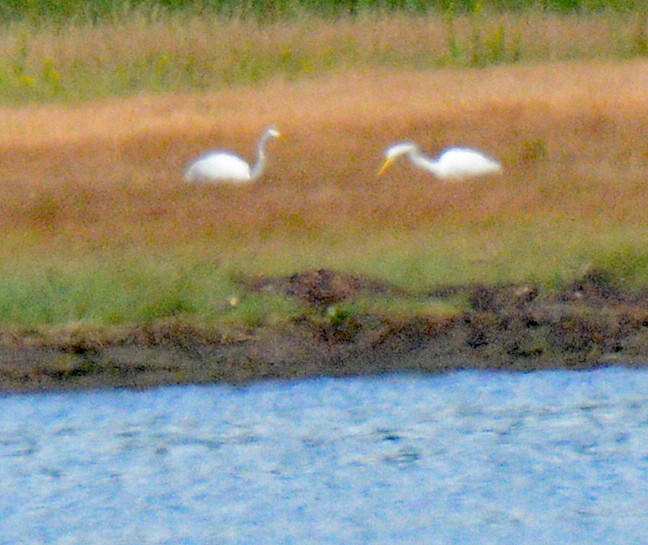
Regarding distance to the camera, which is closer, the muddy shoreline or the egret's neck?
the muddy shoreline

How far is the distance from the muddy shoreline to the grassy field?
0.94 feet

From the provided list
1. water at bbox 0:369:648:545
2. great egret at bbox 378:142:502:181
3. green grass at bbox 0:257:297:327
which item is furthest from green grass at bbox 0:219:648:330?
great egret at bbox 378:142:502:181

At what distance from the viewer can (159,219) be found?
12.4 metres

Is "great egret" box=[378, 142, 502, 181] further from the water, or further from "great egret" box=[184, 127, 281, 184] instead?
the water

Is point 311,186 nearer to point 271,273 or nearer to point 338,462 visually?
point 271,273

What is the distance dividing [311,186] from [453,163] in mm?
1221

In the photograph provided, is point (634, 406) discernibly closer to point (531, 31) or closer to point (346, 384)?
point (346, 384)

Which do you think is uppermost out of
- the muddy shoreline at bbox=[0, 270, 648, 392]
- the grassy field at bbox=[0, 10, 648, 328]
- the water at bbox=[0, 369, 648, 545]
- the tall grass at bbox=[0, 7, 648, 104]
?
the tall grass at bbox=[0, 7, 648, 104]

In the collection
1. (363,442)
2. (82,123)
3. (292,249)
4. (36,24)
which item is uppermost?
(36,24)

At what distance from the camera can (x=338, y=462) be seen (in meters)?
7.83

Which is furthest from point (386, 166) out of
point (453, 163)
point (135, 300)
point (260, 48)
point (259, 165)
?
point (260, 48)

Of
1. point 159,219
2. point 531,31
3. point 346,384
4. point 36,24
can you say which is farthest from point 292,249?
point 36,24

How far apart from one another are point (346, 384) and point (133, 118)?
19.3 ft

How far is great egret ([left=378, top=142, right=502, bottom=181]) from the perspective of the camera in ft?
41.7
